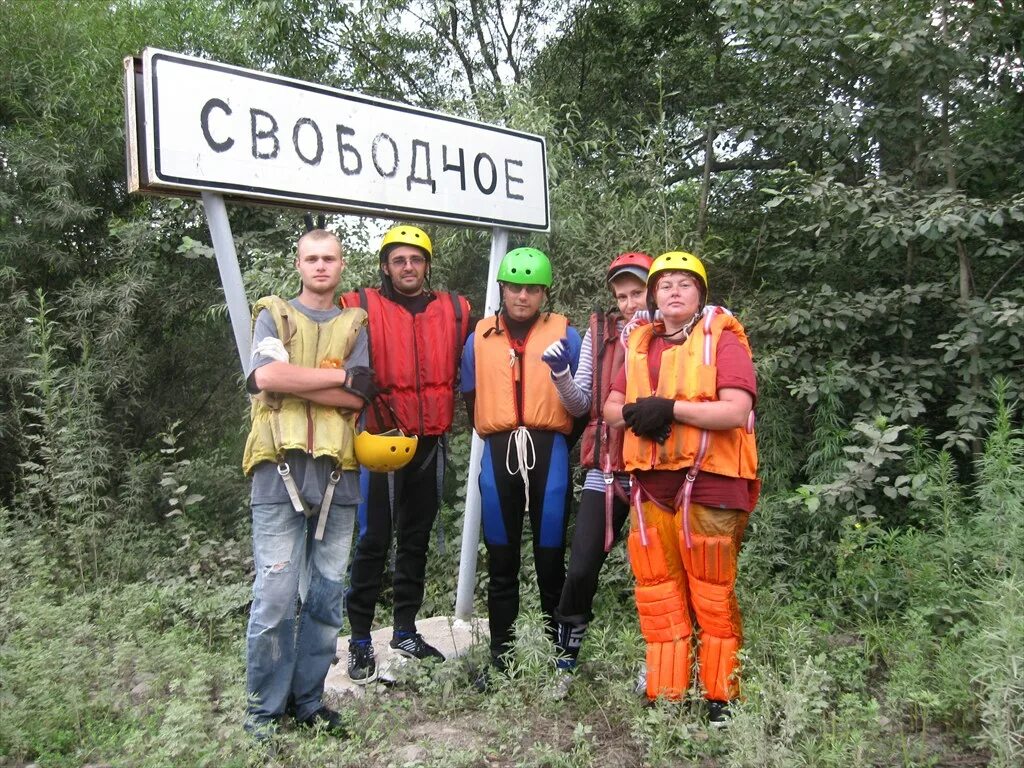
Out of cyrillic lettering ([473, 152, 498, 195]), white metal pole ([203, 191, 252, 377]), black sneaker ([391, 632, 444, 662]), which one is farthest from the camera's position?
cyrillic lettering ([473, 152, 498, 195])

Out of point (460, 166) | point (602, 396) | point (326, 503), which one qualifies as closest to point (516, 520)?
point (602, 396)

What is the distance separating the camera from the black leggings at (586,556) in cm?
374

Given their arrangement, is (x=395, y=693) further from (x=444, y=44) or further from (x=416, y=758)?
(x=444, y=44)

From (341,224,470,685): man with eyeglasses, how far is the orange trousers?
1.21 meters

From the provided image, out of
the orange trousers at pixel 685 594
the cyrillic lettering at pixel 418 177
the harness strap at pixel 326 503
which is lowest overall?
the orange trousers at pixel 685 594

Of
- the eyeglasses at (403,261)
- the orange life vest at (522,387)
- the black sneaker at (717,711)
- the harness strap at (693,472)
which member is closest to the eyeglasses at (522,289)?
the orange life vest at (522,387)

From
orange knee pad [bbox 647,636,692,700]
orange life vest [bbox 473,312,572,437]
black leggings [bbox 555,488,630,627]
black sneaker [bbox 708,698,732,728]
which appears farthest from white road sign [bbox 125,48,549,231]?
black sneaker [bbox 708,698,732,728]

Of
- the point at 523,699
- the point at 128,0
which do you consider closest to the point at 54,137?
the point at 128,0

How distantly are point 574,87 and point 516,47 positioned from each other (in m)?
1.25

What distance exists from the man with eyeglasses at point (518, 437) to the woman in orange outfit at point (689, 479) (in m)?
0.53

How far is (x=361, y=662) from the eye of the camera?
4.16 m

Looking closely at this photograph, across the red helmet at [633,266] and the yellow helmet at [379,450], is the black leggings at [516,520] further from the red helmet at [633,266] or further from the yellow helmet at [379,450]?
the red helmet at [633,266]

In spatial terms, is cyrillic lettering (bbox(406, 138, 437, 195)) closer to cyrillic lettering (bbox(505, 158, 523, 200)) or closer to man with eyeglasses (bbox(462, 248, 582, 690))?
cyrillic lettering (bbox(505, 158, 523, 200))

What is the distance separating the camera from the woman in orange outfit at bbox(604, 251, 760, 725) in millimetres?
3270
